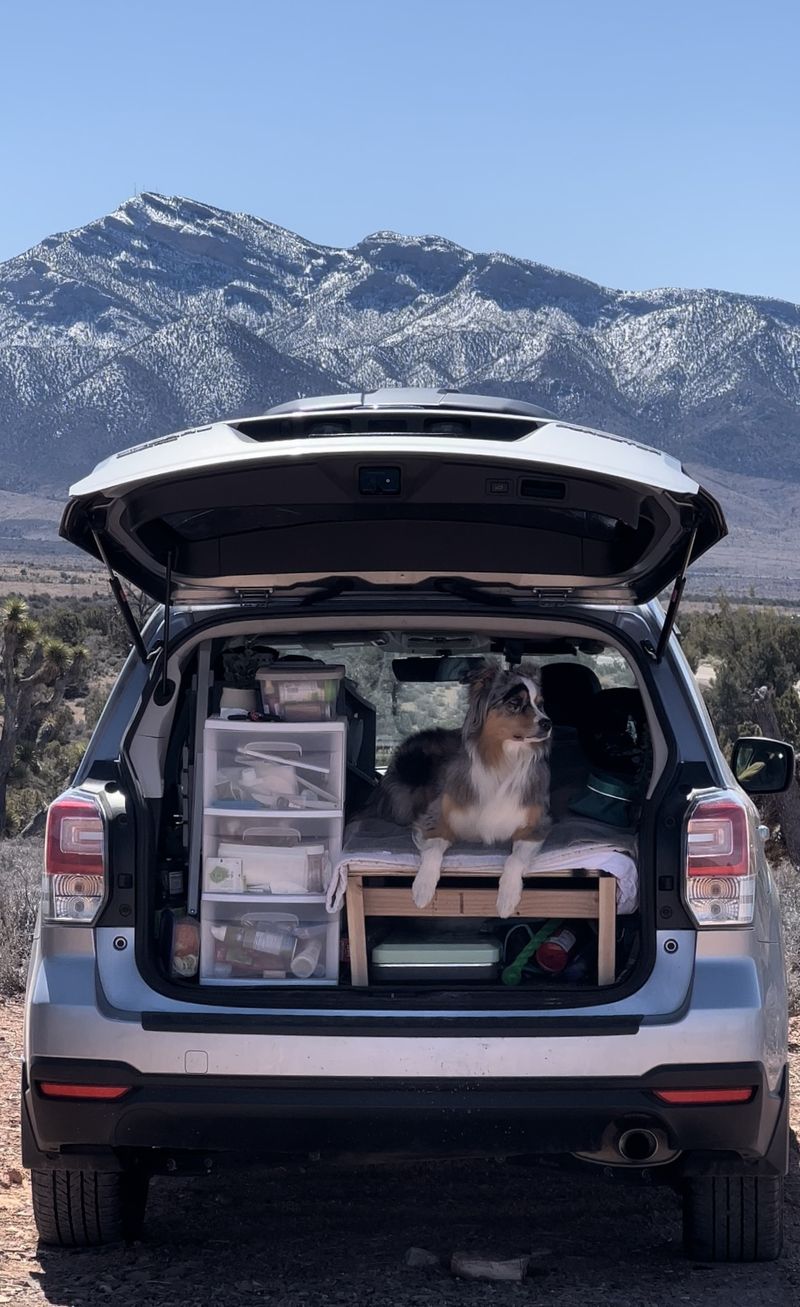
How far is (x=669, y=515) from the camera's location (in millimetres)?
4836

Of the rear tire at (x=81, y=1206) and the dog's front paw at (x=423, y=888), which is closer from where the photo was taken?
the rear tire at (x=81, y=1206)

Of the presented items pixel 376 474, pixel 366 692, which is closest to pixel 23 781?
pixel 366 692

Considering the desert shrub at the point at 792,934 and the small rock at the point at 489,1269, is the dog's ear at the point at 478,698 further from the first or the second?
the desert shrub at the point at 792,934

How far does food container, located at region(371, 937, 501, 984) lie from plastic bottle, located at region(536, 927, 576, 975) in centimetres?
13

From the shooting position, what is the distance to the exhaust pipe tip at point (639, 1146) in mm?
4488

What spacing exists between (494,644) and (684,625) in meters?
29.4

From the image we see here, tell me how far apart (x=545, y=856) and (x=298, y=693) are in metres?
0.88

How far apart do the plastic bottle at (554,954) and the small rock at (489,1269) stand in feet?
2.53

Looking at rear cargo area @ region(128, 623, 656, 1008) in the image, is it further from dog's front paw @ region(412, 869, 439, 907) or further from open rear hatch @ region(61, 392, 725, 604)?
open rear hatch @ region(61, 392, 725, 604)

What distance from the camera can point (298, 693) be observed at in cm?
529

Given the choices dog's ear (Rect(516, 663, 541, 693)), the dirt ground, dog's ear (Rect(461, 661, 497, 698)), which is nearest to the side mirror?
dog's ear (Rect(516, 663, 541, 693))

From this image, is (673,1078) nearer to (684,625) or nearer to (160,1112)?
(160,1112)

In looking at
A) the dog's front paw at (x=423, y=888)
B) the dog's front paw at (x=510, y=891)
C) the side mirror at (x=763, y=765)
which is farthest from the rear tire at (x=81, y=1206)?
the side mirror at (x=763, y=765)

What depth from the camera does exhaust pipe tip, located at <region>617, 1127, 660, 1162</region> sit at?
4488 mm
